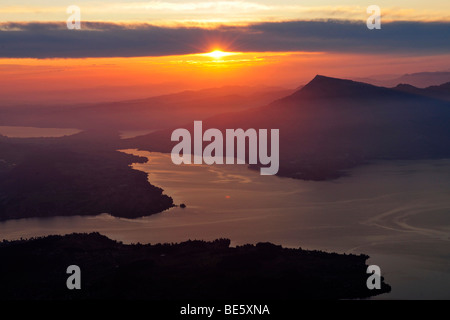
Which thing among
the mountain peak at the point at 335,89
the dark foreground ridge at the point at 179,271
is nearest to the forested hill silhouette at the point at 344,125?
the mountain peak at the point at 335,89

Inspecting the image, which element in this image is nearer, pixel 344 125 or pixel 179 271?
pixel 179 271

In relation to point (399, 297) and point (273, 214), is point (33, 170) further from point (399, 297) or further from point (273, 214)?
point (399, 297)

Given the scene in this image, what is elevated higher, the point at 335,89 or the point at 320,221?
the point at 335,89

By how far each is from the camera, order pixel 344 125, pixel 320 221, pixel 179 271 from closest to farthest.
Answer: pixel 179 271
pixel 320 221
pixel 344 125

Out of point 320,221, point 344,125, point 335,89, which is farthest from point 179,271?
point 335,89

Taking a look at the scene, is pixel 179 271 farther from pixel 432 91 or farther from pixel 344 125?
pixel 432 91

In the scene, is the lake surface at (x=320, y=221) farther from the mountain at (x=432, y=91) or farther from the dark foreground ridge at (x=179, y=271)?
the mountain at (x=432, y=91)
